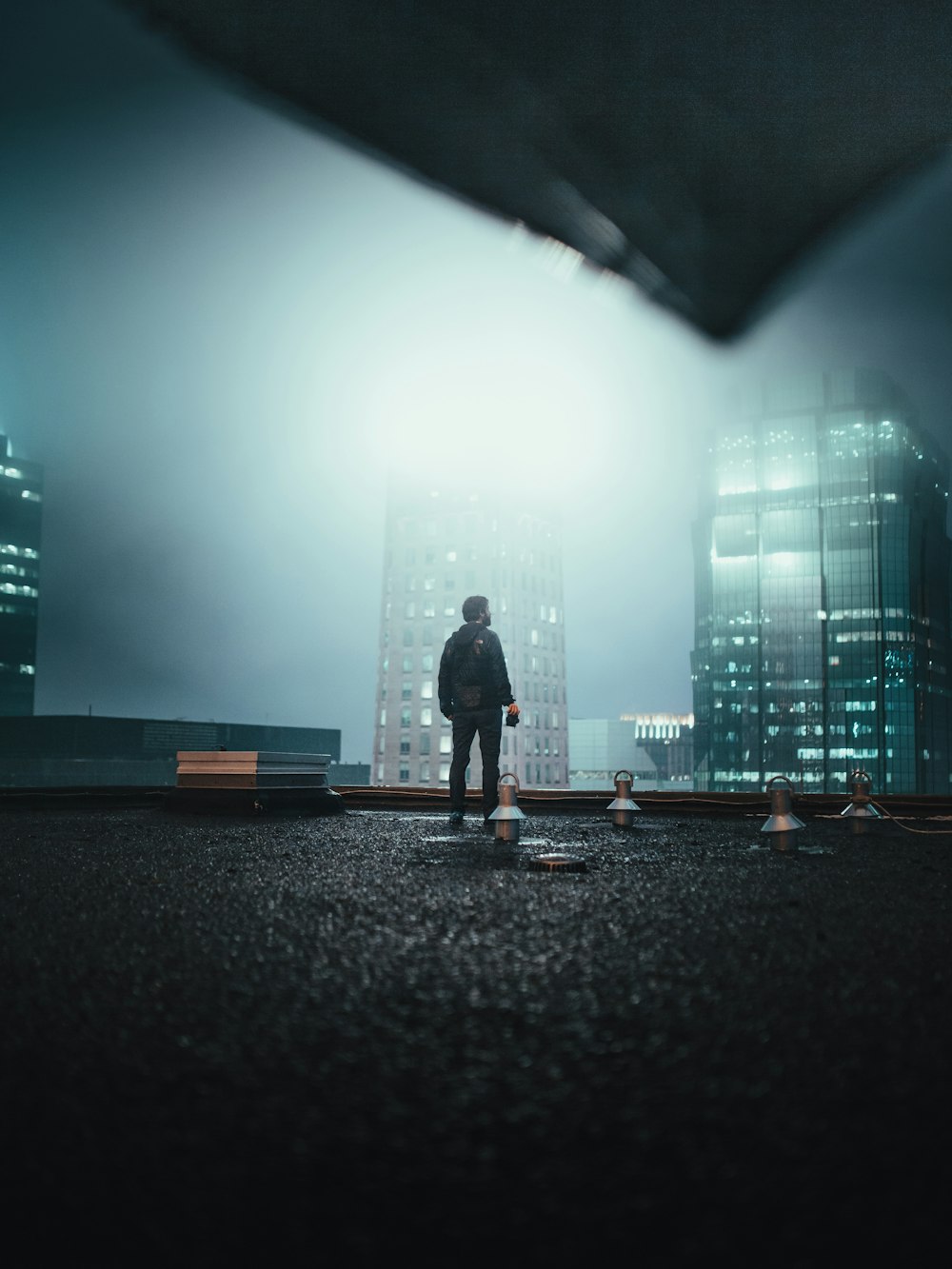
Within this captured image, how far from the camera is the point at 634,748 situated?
18375cm

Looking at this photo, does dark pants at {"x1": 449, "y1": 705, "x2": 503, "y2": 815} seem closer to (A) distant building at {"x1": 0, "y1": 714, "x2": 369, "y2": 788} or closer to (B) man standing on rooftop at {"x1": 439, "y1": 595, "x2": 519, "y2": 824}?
(B) man standing on rooftop at {"x1": 439, "y1": 595, "x2": 519, "y2": 824}

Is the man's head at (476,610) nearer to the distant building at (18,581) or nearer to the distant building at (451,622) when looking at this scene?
the distant building at (18,581)

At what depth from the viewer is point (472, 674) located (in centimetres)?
785

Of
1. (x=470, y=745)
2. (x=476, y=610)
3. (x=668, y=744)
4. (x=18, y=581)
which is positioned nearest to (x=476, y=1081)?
(x=470, y=745)

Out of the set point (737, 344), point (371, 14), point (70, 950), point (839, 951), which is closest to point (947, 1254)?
point (839, 951)

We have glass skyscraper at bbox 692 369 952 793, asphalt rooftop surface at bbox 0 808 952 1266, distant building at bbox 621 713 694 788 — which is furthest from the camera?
distant building at bbox 621 713 694 788

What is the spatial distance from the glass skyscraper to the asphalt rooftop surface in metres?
120

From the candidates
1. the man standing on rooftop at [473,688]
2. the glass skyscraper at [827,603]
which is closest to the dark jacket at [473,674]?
the man standing on rooftop at [473,688]

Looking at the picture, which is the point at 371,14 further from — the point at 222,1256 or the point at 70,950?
the point at 222,1256

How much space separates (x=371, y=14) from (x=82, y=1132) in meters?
11.4

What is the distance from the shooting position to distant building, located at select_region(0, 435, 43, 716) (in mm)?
110125

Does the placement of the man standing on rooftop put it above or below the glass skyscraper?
below

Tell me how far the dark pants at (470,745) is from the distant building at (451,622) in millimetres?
122379

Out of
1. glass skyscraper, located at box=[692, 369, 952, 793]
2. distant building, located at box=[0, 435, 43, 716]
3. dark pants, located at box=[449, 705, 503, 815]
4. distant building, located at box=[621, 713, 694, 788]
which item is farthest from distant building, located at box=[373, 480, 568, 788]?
dark pants, located at box=[449, 705, 503, 815]
